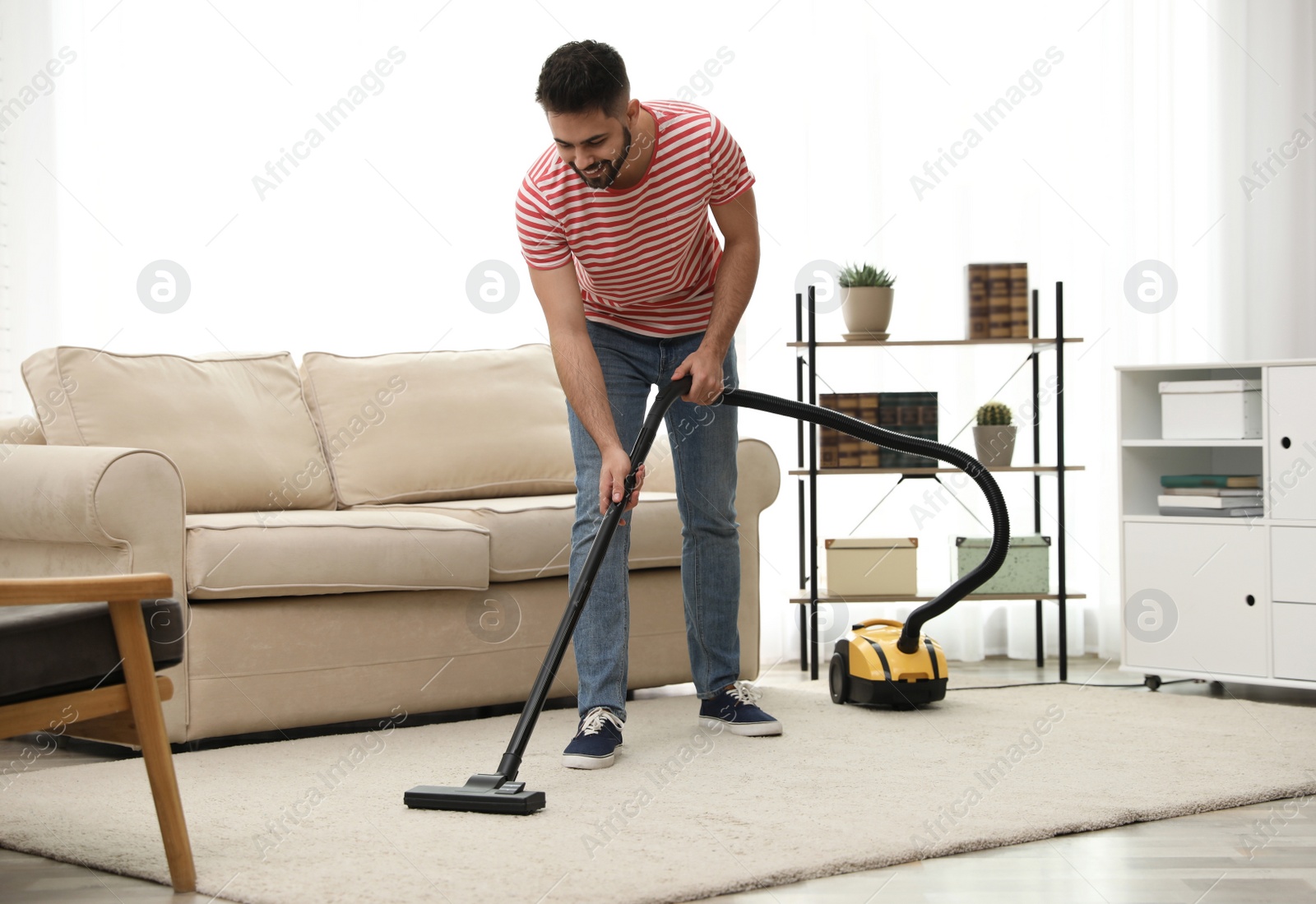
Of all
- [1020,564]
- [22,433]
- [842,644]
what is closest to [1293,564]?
[1020,564]

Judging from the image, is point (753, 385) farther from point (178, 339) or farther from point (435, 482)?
point (178, 339)

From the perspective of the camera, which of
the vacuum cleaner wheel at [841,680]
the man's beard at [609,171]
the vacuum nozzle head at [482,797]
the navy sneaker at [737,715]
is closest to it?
the vacuum nozzle head at [482,797]

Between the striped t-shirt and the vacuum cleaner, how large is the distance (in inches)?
8.9

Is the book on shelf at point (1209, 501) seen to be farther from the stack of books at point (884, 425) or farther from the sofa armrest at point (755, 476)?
the sofa armrest at point (755, 476)

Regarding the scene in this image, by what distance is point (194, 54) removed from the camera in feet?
11.6

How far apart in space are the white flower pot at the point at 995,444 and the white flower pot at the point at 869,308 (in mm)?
389

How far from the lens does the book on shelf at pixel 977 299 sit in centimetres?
335

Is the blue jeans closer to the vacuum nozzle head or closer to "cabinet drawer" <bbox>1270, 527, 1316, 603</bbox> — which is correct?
the vacuum nozzle head

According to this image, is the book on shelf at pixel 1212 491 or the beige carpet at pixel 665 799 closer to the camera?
the beige carpet at pixel 665 799

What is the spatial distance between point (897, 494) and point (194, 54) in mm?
2370

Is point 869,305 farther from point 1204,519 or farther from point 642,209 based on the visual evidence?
point 642,209

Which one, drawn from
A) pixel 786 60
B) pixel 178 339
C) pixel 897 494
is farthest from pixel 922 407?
pixel 178 339

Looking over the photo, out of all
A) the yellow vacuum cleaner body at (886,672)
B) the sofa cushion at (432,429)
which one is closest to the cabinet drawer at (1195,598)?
the yellow vacuum cleaner body at (886,672)

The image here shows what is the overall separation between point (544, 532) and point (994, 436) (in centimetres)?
132
